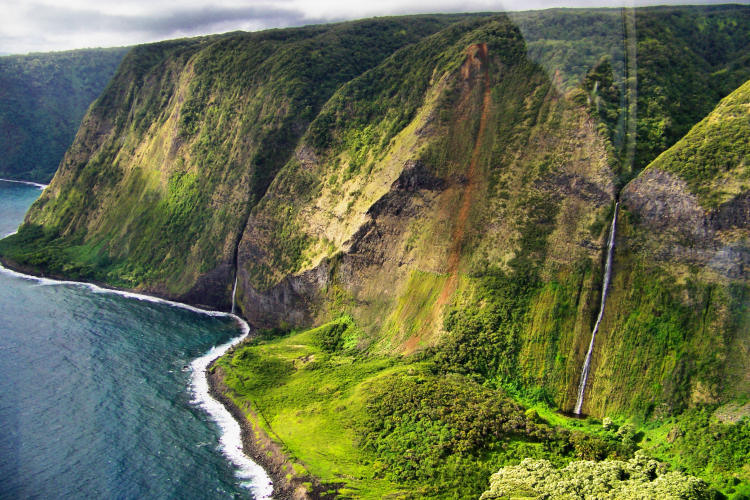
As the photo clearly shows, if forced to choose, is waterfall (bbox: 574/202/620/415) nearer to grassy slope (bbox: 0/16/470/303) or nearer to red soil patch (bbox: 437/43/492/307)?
red soil patch (bbox: 437/43/492/307)

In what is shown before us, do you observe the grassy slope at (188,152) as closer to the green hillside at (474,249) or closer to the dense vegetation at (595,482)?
the green hillside at (474,249)

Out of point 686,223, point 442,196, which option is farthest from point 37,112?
point 686,223

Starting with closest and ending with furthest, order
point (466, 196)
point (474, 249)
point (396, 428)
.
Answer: point (396, 428) → point (474, 249) → point (466, 196)

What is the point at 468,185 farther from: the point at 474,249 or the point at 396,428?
the point at 396,428

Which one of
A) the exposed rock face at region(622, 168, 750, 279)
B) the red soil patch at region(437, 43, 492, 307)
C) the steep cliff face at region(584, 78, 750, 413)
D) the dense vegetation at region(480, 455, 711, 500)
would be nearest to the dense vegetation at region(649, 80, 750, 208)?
the steep cliff face at region(584, 78, 750, 413)

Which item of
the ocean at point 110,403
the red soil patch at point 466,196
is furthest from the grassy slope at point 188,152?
the red soil patch at point 466,196
